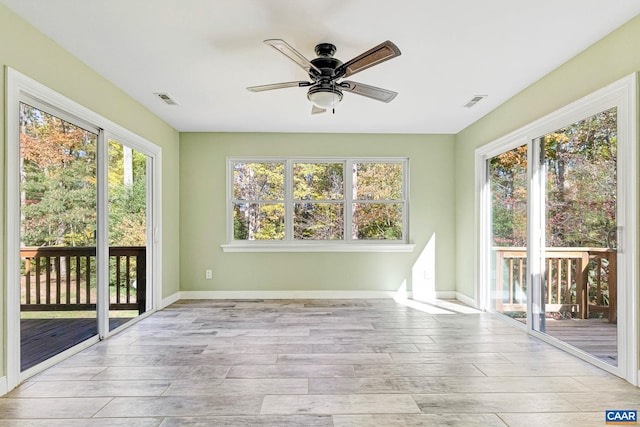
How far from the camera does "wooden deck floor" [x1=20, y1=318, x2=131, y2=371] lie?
2518 mm

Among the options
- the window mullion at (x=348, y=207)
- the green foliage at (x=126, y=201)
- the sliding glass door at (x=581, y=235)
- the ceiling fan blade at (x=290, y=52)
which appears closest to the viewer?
the ceiling fan blade at (x=290, y=52)

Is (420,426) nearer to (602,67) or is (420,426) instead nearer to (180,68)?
(602,67)

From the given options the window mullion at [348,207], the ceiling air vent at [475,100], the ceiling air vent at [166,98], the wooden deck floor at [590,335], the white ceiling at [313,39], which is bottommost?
the wooden deck floor at [590,335]

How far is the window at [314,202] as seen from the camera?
5.22 meters

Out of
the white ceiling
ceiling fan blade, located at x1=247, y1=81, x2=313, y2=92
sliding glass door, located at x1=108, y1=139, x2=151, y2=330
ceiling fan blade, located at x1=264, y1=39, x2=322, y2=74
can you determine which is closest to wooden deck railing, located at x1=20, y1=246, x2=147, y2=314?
sliding glass door, located at x1=108, y1=139, x2=151, y2=330

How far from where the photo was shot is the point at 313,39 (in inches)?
101

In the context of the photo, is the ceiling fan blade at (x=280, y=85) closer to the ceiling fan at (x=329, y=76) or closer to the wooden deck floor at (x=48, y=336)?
the ceiling fan at (x=329, y=76)

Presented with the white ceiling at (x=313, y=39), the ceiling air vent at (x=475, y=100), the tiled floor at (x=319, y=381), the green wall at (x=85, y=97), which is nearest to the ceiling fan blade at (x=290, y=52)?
the white ceiling at (x=313, y=39)

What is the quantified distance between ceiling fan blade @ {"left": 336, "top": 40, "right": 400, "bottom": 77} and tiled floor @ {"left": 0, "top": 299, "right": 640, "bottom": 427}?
7.15 ft

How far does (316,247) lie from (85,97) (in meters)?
3.26

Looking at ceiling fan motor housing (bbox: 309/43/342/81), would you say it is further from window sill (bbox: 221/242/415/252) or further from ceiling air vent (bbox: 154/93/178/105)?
window sill (bbox: 221/242/415/252)

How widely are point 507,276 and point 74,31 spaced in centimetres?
463

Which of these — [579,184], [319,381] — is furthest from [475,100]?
[319,381]

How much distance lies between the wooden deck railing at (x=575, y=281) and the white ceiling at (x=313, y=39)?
1.65m
